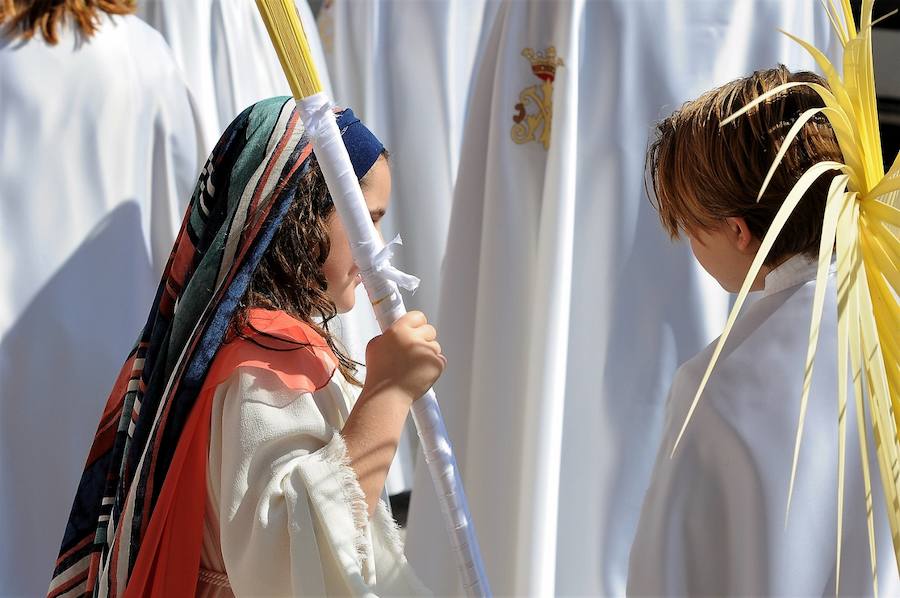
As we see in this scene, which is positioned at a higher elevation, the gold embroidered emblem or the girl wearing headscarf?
the gold embroidered emblem

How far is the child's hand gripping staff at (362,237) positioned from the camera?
116 centimetres

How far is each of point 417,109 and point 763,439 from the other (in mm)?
2067

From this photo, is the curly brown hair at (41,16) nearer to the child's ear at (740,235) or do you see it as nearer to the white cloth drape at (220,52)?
the white cloth drape at (220,52)

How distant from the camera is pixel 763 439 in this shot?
117 centimetres

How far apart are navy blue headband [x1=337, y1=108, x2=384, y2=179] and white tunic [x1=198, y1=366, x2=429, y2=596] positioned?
27cm

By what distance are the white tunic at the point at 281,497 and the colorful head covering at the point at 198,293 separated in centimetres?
7

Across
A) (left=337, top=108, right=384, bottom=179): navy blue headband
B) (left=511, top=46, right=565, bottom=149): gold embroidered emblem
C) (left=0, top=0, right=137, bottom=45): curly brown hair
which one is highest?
(left=0, top=0, right=137, bottom=45): curly brown hair

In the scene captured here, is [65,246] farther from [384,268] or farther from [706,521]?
[706,521]

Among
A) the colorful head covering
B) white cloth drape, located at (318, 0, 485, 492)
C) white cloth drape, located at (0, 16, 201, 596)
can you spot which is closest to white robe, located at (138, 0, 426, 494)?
white cloth drape, located at (318, 0, 485, 492)

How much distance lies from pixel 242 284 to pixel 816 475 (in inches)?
25.3

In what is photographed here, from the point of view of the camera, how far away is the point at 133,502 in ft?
4.19

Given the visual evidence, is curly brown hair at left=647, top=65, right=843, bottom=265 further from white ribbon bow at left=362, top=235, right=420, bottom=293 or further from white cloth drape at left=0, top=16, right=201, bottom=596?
white cloth drape at left=0, top=16, right=201, bottom=596

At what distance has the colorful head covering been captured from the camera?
48.7 inches

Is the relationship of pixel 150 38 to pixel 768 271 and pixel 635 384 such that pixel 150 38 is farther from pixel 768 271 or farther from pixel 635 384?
pixel 768 271
